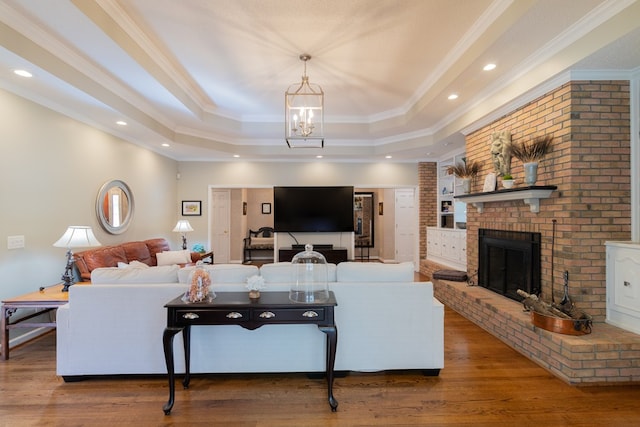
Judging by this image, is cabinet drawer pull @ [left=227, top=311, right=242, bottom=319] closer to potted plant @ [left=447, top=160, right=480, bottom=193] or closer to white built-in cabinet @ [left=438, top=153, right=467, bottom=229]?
potted plant @ [left=447, top=160, right=480, bottom=193]

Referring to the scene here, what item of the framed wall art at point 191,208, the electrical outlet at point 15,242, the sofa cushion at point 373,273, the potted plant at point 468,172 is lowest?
the sofa cushion at point 373,273

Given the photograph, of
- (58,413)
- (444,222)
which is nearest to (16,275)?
(58,413)

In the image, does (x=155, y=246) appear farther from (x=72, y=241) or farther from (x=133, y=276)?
(x=133, y=276)

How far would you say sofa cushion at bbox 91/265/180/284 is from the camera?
2551 mm

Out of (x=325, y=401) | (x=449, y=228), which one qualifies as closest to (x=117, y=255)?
(x=325, y=401)

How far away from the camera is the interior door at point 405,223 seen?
817cm

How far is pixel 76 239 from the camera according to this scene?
10.6 ft

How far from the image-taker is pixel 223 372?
2543mm

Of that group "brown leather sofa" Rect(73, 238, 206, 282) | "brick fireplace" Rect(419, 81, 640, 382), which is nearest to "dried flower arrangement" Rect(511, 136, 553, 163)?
"brick fireplace" Rect(419, 81, 640, 382)

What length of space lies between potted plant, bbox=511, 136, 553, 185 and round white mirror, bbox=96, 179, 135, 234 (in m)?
5.50

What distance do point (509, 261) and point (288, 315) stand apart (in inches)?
117

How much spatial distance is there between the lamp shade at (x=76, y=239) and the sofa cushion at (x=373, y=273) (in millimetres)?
2765

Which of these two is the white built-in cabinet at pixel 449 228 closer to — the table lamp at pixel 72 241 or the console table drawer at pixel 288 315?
the console table drawer at pixel 288 315

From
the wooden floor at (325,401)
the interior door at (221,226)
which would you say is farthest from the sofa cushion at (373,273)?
the interior door at (221,226)
